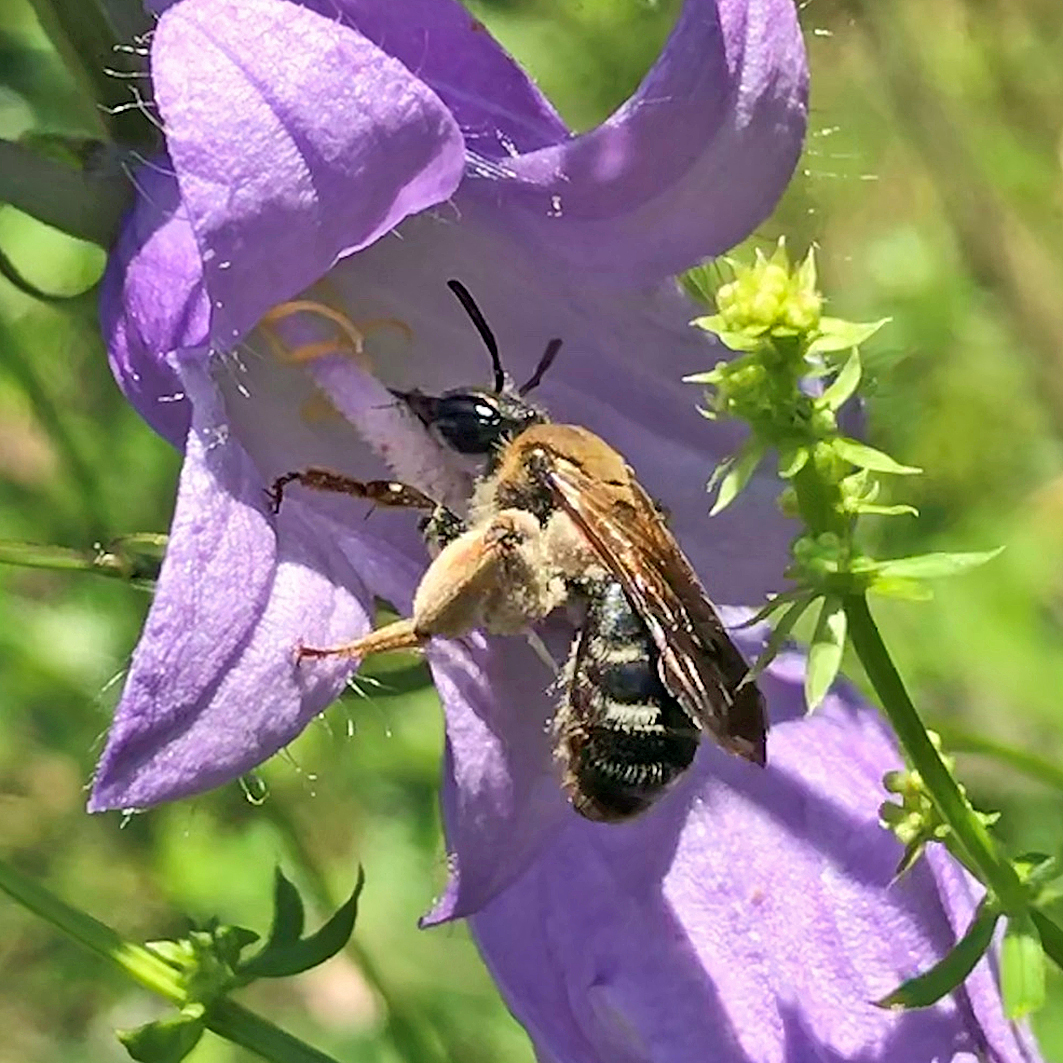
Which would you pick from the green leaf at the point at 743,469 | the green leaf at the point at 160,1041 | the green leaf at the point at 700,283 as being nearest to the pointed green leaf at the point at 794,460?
the green leaf at the point at 743,469

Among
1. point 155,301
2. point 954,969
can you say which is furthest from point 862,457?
point 155,301

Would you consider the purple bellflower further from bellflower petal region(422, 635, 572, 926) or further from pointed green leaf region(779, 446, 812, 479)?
pointed green leaf region(779, 446, 812, 479)

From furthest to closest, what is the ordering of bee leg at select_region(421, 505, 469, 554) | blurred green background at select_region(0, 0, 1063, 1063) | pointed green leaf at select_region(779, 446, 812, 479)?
blurred green background at select_region(0, 0, 1063, 1063)
bee leg at select_region(421, 505, 469, 554)
pointed green leaf at select_region(779, 446, 812, 479)

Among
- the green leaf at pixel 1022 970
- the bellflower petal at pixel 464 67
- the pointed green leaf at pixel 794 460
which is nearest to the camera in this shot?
the pointed green leaf at pixel 794 460

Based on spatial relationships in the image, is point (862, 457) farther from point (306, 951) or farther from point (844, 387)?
point (306, 951)

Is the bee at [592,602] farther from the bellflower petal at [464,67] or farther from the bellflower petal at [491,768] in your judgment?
the bellflower petal at [464,67]

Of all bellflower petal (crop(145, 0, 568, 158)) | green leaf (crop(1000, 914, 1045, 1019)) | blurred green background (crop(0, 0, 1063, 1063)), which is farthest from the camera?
blurred green background (crop(0, 0, 1063, 1063))

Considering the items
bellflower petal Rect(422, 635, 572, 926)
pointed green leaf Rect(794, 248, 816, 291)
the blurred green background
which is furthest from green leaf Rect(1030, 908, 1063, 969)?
the blurred green background
